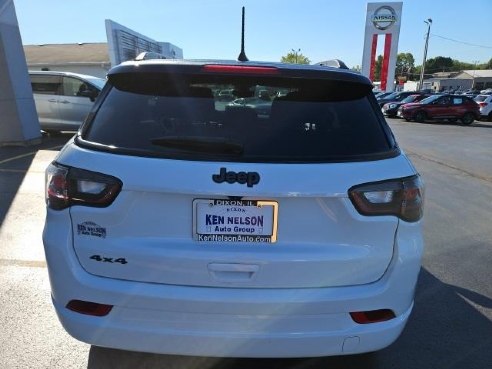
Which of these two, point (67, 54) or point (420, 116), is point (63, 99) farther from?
point (67, 54)

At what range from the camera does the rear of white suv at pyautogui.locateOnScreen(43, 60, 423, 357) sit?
2.05 m

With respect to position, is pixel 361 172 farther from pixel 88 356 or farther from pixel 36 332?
pixel 36 332

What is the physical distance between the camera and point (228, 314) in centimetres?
209

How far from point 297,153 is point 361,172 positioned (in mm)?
314

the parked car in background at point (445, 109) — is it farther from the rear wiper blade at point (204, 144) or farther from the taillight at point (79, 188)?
the taillight at point (79, 188)

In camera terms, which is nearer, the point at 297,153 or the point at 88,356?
the point at 297,153

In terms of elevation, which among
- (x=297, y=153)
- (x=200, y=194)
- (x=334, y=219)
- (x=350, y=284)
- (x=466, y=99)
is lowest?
(x=466, y=99)

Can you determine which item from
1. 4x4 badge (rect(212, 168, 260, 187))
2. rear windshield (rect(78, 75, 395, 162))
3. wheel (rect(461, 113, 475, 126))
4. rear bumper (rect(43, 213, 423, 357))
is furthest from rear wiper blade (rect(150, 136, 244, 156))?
wheel (rect(461, 113, 475, 126))

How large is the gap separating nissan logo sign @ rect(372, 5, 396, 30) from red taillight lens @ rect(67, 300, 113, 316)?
42.7 m

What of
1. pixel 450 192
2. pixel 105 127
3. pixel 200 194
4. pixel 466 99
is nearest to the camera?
pixel 200 194

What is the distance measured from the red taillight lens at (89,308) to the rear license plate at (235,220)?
568 millimetres

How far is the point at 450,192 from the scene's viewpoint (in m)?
7.76

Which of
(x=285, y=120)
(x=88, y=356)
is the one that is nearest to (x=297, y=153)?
(x=285, y=120)

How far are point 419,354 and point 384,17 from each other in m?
42.1
